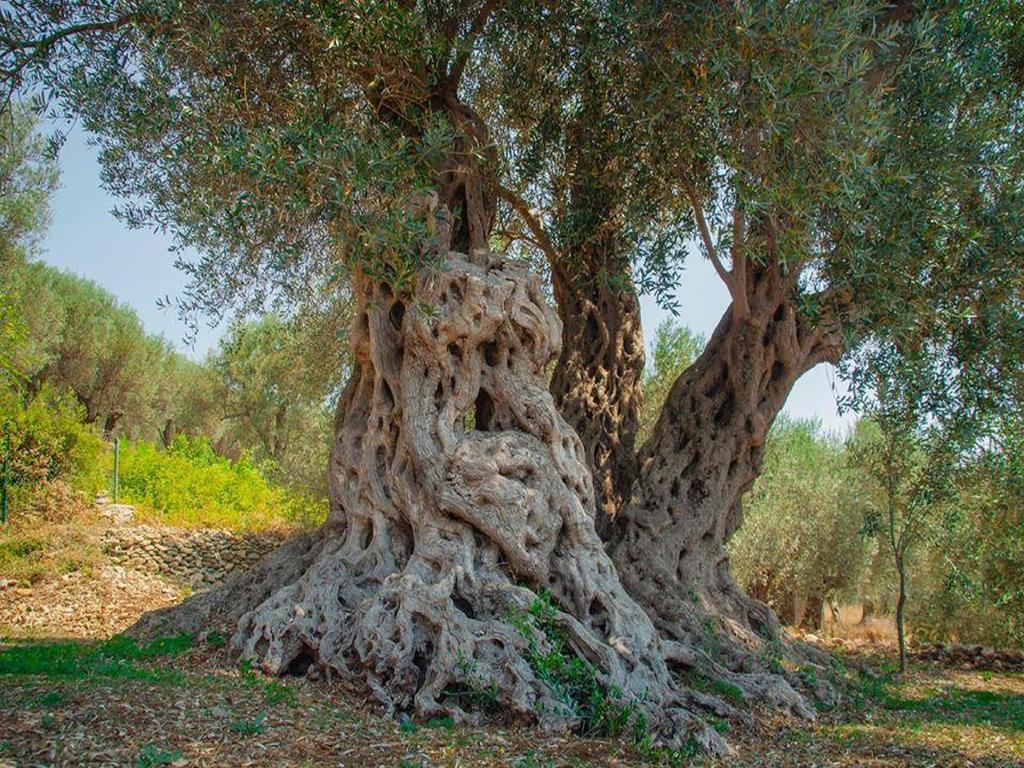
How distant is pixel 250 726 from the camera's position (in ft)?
18.4

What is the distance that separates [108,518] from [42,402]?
9.40ft

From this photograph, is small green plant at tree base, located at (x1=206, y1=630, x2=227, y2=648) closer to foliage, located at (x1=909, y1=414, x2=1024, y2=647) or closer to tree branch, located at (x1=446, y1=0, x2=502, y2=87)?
tree branch, located at (x1=446, y1=0, x2=502, y2=87)

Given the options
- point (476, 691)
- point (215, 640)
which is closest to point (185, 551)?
point (215, 640)

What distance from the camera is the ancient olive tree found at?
7.49m

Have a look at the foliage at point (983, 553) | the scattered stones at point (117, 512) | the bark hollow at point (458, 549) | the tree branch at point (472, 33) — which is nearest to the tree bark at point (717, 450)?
the bark hollow at point (458, 549)

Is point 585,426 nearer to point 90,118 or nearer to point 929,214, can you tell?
point 929,214

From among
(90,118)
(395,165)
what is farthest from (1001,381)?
(90,118)

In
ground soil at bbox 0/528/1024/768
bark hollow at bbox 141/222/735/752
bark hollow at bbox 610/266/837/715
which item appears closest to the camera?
ground soil at bbox 0/528/1024/768

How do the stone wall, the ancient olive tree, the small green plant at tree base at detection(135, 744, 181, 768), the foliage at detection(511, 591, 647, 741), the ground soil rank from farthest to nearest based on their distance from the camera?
1. the stone wall
2. the ancient olive tree
3. the foliage at detection(511, 591, 647, 741)
4. the ground soil
5. the small green plant at tree base at detection(135, 744, 181, 768)

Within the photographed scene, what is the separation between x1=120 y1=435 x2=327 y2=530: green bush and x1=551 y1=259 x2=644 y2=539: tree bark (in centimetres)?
819

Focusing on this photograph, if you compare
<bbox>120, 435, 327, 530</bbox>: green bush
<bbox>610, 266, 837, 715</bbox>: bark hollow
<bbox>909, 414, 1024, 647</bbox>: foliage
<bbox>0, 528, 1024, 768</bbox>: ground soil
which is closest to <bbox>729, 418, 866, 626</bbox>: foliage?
<bbox>909, 414, 1024, 647</bbox>: foliage

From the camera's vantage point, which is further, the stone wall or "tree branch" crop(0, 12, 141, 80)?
the stone wall

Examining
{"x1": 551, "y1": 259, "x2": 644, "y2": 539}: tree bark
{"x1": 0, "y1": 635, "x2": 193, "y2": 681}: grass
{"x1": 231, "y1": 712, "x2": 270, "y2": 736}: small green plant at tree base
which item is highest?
{"x1": 551, "y1": 259, "x2": 644, "y2": 539}: tree bark

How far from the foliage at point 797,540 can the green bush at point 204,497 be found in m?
9.36
